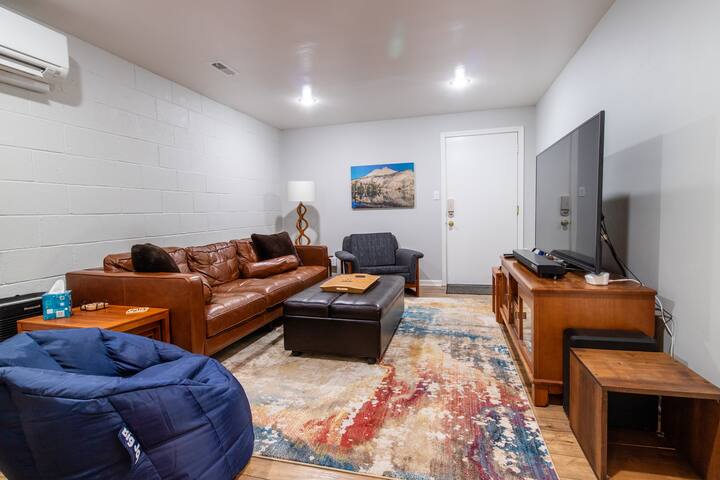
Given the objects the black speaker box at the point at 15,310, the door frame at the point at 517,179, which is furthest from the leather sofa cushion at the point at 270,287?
the door frame at the point at 517,179

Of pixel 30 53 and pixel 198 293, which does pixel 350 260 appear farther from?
pixel 30 53

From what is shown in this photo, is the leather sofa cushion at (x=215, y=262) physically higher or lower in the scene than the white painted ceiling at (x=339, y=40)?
lower

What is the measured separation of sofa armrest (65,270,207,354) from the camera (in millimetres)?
2232

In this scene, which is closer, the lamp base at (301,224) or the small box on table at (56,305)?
the small box on table at (56,305)

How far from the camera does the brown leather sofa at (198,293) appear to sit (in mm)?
2246

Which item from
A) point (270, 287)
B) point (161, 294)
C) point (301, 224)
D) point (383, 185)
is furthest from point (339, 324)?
point (301, 224)

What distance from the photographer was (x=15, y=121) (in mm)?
2186

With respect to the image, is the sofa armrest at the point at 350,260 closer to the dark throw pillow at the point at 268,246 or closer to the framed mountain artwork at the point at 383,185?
the dark throw pillow at the point at 268,246

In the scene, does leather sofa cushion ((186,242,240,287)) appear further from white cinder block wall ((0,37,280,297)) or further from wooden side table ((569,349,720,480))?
wooden side table ((569,349,720,480))

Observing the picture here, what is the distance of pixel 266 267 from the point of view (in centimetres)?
362

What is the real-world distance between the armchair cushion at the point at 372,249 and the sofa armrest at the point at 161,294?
2501 mm

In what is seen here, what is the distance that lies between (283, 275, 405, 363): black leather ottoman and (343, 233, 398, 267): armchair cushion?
1926 mm

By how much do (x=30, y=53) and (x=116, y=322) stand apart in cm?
169

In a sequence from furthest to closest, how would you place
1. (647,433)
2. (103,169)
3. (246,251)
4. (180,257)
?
1. (246,251)
2. (180,257)
3. (103,169)
4. (647,433)
